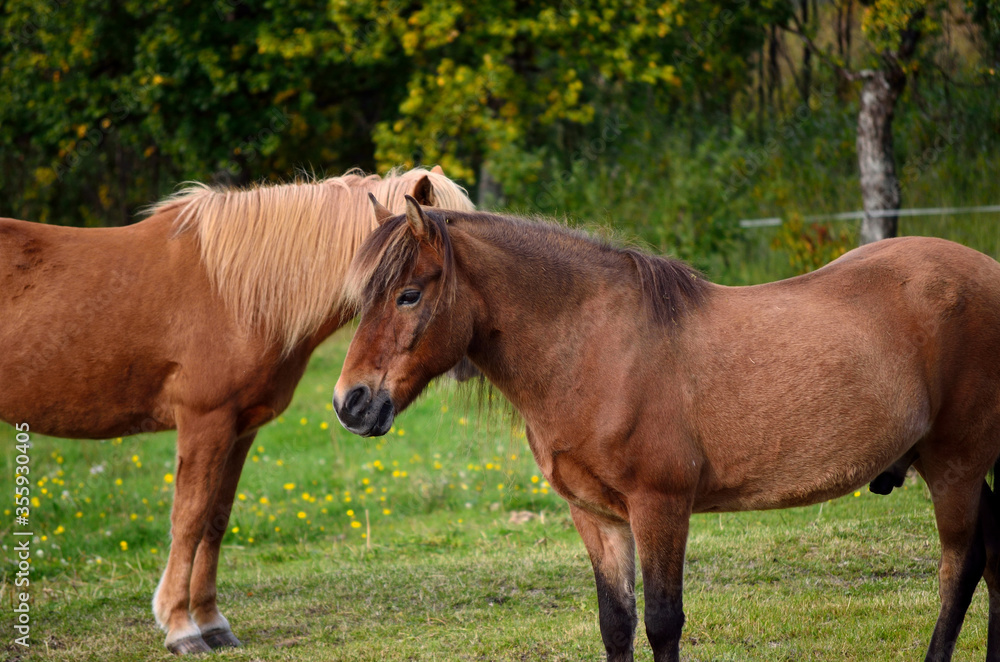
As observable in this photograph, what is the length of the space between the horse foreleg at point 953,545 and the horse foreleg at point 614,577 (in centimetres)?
133

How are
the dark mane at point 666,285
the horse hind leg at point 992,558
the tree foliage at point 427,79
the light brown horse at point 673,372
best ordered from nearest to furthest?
the light brown horse at point 673,372 → the dark mane at point 666,285 → the horse hind leg at point 992,558 → the tree foliage at point 427,79

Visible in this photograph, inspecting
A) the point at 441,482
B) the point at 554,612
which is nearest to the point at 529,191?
the point at 441,482

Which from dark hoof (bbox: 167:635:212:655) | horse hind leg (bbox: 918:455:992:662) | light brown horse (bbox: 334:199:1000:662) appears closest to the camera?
light brown horse (bbox: 334:199:1000:662)

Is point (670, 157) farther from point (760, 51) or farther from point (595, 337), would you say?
point (595, 337)

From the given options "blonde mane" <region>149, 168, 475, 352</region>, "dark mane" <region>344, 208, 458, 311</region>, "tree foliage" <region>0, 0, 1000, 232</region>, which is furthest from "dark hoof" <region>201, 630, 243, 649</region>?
"tree foliage" <region>0, 0, 1000, 232</region>

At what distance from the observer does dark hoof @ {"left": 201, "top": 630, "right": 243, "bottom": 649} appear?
4566 mm

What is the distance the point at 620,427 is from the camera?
10.2 ft

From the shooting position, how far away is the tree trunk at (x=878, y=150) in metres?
7.06

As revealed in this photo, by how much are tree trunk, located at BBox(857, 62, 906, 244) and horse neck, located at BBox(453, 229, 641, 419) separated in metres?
4.65

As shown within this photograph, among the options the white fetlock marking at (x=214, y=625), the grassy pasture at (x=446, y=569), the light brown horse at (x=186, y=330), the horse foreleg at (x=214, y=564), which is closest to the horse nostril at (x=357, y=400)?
the grassy pasture at (x=446, y=569)

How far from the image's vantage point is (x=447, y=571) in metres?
5.45

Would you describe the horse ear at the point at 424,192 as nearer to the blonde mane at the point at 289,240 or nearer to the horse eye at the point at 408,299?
the blonde mane at the point at 289,240

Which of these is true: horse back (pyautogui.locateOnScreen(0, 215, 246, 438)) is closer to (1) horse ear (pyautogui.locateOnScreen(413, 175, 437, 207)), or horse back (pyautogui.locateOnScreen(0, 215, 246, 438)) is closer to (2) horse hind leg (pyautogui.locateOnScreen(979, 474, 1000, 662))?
(1) horse ear (pyautogui.locateOnScreen(413, 175, 437, 207))

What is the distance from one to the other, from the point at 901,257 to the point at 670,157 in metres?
8.57
